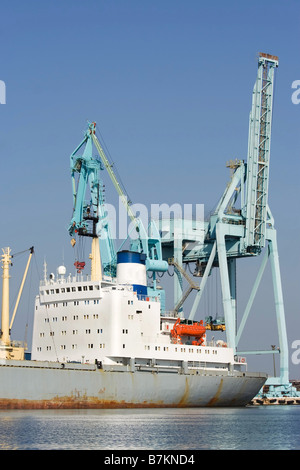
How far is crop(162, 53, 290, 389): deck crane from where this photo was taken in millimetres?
68312

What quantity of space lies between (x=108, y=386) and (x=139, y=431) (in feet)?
43.6

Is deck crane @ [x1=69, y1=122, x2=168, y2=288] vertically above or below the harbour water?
above

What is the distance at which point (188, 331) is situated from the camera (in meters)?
54.2

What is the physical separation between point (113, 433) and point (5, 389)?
39.0 ft

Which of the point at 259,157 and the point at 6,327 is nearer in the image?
the point at 6,327

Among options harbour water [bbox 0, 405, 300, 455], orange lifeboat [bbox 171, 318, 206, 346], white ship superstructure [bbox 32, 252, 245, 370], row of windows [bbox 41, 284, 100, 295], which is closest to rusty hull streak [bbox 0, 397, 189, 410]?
harbour water [bbox 0, 405, 300, 455]

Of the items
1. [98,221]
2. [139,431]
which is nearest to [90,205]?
[98,221]

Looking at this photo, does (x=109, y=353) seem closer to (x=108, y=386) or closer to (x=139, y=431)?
(x=108, y=386)

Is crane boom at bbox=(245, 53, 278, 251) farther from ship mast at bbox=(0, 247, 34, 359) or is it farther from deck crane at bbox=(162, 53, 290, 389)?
ship mast at bbox=(0, 247, 34, 359)

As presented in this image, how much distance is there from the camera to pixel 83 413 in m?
43.0

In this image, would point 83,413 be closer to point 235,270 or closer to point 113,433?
point 113,433

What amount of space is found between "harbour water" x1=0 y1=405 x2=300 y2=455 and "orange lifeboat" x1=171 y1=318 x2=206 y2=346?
938cm

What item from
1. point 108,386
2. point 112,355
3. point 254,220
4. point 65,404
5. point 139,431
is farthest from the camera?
point 254,220

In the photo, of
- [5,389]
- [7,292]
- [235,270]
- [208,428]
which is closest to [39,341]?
[7,292]
